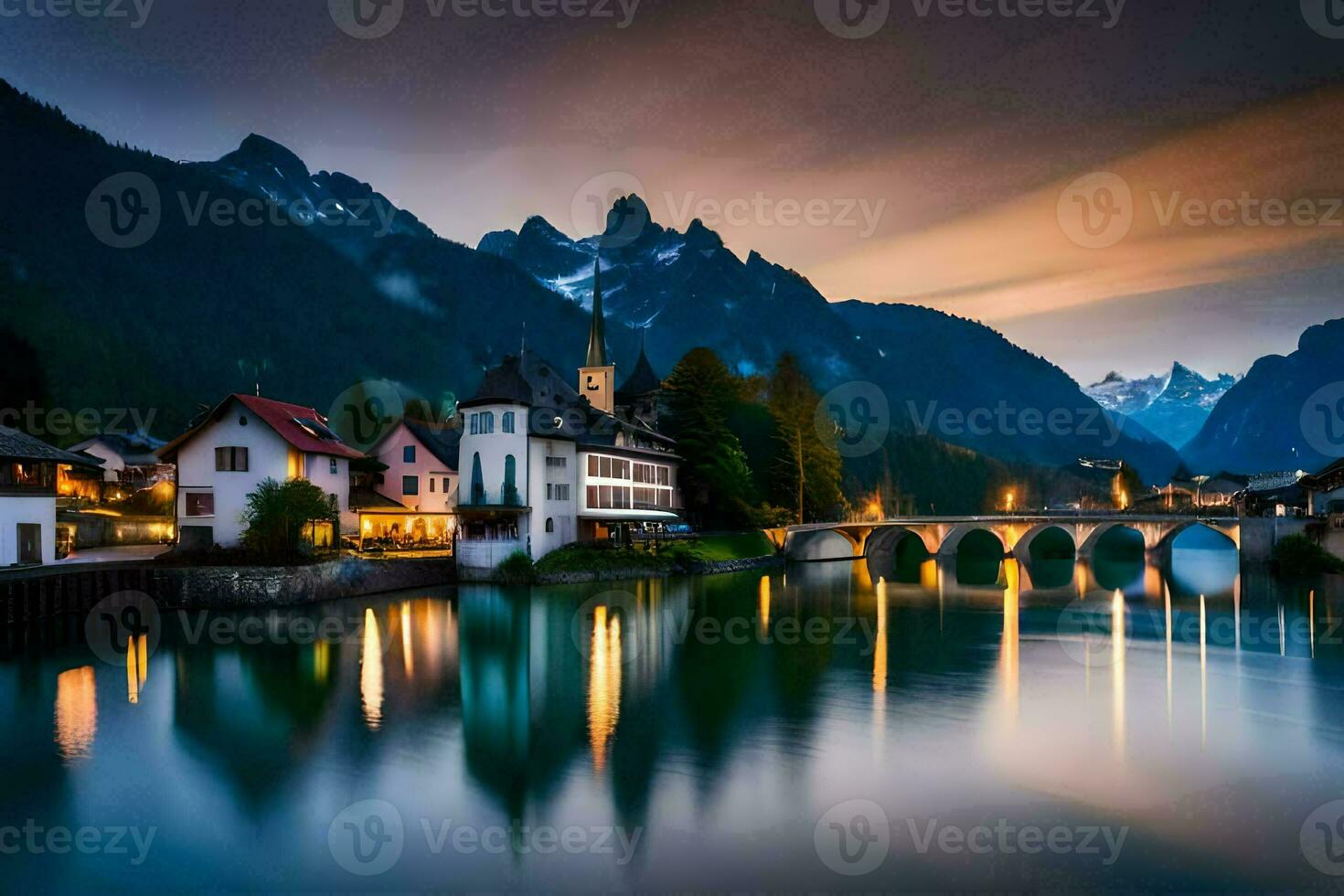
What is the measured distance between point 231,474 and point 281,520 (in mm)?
7591

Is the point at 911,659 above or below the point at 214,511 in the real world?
below

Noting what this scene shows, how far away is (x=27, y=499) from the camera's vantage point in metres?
40.3

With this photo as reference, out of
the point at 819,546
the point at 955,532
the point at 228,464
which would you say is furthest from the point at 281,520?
the point at 955,532

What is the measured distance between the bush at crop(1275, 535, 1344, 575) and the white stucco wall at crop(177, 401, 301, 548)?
246 feet

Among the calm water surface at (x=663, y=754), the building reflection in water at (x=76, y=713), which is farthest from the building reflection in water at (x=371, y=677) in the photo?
the building reflection in water at (x=76, y=713)

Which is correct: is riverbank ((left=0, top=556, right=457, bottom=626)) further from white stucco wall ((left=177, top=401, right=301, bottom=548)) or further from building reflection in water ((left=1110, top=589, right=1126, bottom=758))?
building reflection in water ((left=1110, top=589, right=1126, bottom=758))

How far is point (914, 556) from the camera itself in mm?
98562

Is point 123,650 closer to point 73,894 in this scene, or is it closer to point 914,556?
point 73,894

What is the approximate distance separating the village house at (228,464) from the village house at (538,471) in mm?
11052

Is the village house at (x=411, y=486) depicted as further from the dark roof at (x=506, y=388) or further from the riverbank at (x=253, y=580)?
the riverbank at (x=253, y=580)

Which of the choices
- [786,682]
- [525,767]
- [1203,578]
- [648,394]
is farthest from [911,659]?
[648,394]

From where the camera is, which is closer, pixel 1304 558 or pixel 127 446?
pixel 127 446

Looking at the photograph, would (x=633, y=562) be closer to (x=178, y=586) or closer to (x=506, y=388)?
(x=506, y=388)

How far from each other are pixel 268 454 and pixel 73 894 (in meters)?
39.0
